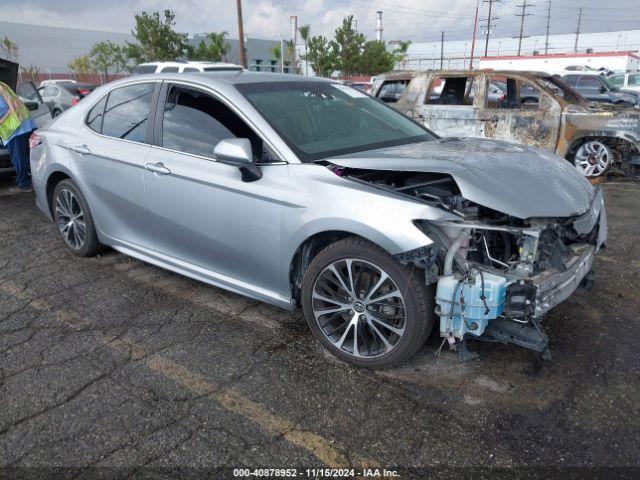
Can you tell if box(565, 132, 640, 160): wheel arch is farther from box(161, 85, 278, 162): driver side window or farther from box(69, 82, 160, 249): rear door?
box(69, 82, 160, 249): rear door

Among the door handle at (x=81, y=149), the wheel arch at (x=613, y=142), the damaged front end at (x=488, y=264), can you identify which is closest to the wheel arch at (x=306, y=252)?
the damaged front end at (x=488, y=264)

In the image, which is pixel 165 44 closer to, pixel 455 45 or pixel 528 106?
pixel 528 106

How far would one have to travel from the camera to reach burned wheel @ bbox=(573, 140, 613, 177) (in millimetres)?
7969

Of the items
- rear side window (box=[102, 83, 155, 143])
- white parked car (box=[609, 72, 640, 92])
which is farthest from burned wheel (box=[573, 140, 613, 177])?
white parked car (box=[609, 72, 640, 92])

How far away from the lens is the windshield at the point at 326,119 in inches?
129

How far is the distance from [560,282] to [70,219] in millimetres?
4133

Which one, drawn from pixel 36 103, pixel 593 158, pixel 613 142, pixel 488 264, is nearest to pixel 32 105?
pixel 36 103

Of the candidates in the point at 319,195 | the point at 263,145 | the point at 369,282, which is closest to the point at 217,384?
the point at 369,282

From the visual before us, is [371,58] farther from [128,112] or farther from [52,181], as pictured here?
[128,112]

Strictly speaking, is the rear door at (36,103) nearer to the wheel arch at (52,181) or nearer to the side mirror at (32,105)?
the side mirror at (32,105)

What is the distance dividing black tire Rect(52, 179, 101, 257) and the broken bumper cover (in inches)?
143

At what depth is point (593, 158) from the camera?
8102 millimetres

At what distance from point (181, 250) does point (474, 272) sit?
6.90 feet

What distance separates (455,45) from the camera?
74.6 meters
